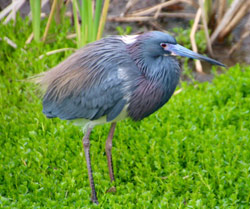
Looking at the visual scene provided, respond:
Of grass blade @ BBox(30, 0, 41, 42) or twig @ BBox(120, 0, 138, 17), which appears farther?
twig @ BBox(120, 0, 138, 17)

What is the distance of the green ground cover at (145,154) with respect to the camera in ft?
14.1

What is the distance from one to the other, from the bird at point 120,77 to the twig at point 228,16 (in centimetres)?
247

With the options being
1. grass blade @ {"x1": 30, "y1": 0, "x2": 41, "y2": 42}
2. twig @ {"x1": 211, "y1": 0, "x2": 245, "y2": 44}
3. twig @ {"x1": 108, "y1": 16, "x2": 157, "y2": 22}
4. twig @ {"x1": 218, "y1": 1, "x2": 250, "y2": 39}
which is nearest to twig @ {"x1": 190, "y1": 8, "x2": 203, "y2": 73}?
twig @ {"x1": 211, "y1": 0, "x2": 245, "y2": 44}

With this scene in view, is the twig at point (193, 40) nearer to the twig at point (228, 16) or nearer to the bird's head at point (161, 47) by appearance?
the twig at point (228, 16)

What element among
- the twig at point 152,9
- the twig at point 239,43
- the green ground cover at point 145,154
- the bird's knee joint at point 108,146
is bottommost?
the green ground cover at point 145,154

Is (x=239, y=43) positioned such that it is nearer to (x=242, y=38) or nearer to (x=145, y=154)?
(x=242, y=38)

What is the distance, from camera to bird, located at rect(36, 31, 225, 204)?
4.04m

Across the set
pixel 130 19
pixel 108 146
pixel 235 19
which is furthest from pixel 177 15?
pixel 108 146

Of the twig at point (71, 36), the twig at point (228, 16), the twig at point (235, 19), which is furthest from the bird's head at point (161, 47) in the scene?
the twig at point (71, 36)

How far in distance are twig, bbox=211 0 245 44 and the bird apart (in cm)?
247

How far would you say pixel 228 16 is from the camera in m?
6.39

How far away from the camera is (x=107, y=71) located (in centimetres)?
409

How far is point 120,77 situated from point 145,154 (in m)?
1.18

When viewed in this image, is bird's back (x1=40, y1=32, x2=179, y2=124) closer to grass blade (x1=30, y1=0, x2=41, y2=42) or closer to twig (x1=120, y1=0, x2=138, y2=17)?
grass blade (x1=30, y1=0, x2=41, y2=42)
